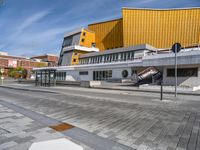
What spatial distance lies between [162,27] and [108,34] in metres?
19.6

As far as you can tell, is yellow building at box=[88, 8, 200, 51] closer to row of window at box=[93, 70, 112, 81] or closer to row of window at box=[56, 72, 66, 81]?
row of window at box=[93, 70, 112, 81]

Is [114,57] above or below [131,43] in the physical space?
below

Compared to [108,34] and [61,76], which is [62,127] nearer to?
[61,76]

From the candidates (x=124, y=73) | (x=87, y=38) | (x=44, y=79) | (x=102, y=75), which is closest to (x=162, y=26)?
(x=124, y=73)

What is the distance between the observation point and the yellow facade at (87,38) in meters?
55.1

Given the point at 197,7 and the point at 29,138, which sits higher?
the point at 197,7

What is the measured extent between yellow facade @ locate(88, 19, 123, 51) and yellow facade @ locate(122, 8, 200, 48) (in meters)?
7.31

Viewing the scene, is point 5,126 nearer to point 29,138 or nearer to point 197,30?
point 29,138

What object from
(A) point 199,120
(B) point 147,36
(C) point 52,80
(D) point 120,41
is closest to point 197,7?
(B) point 147,36

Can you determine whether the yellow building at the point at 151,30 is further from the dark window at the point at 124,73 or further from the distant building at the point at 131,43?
the dark window at the point at 124,73

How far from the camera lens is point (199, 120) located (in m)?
5.92

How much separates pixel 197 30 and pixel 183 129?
4228cm

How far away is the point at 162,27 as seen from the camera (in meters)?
42.7

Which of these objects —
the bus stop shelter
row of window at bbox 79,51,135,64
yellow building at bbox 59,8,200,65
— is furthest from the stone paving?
yellow building at bbox 59,8,200,65
